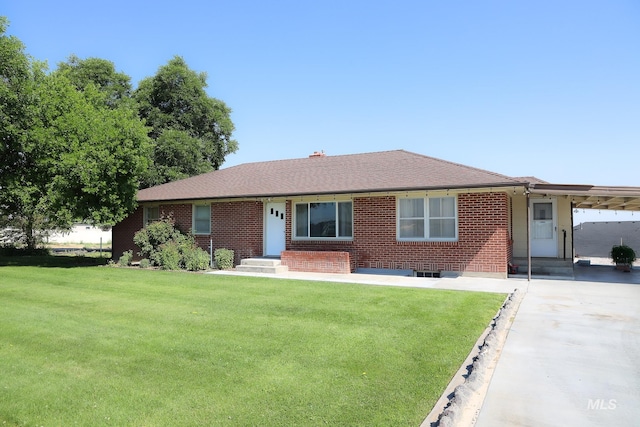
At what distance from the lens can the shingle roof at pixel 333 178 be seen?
1302 cm

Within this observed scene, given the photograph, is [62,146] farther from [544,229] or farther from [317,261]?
[544,229]

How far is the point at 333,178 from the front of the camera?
1580 centimetres

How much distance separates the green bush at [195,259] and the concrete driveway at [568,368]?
11.0m

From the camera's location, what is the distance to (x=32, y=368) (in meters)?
4.69

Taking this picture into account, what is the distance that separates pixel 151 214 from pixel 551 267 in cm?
1676

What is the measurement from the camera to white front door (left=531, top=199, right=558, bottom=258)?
49.4 feet

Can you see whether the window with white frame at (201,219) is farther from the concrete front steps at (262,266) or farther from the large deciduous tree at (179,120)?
the large deciduous tree at (179,120)

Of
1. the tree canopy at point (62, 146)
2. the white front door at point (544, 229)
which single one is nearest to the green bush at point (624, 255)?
the white front door at point (544, 229)

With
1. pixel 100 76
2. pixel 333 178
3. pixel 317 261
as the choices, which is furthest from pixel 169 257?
pixel 100 76

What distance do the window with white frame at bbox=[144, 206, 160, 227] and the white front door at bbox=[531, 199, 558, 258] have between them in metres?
15.9

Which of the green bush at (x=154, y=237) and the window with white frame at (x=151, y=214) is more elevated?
the window with white frame at (x=151, y=214)

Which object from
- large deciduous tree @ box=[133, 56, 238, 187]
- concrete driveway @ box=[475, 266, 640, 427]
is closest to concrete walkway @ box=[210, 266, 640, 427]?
concrete driveway @ box=[475, 266, 640, 427]

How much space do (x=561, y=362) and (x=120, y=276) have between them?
41.3ft

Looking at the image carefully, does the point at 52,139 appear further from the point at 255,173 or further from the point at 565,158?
the point at 565,158
